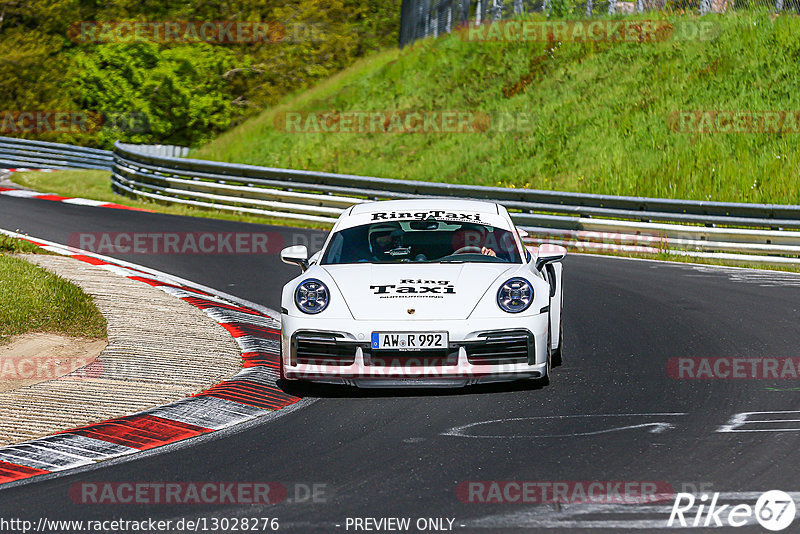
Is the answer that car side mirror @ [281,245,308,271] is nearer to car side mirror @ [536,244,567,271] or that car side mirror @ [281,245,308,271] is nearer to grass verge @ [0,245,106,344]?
car side mirror @ [536,244,567,271]

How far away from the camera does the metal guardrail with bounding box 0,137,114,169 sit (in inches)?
1406

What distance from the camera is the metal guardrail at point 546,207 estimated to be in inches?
652

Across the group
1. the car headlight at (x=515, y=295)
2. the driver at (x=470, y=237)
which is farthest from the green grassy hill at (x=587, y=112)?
the car headlight at (x=515, y=295)

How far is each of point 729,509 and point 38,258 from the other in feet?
38.1

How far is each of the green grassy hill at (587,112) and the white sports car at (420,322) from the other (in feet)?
42.5

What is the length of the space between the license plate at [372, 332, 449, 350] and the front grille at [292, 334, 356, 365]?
23cm

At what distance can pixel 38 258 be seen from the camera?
48.6ft

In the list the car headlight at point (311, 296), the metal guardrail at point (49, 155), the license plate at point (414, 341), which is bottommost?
the license plate at point (414, 341)

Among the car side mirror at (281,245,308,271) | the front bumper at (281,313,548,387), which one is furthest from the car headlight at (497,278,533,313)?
the car side mirror at (281,245,308,271)

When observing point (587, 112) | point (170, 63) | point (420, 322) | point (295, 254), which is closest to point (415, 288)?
point (420, 322)

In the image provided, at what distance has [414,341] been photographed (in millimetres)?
7508

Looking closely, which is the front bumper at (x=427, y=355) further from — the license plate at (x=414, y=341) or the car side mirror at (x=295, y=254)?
the car side mirror at (x=295, y=254)

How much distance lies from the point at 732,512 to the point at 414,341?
2.90m

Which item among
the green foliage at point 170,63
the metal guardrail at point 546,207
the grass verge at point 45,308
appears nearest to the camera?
the grass verge at point 45,308
